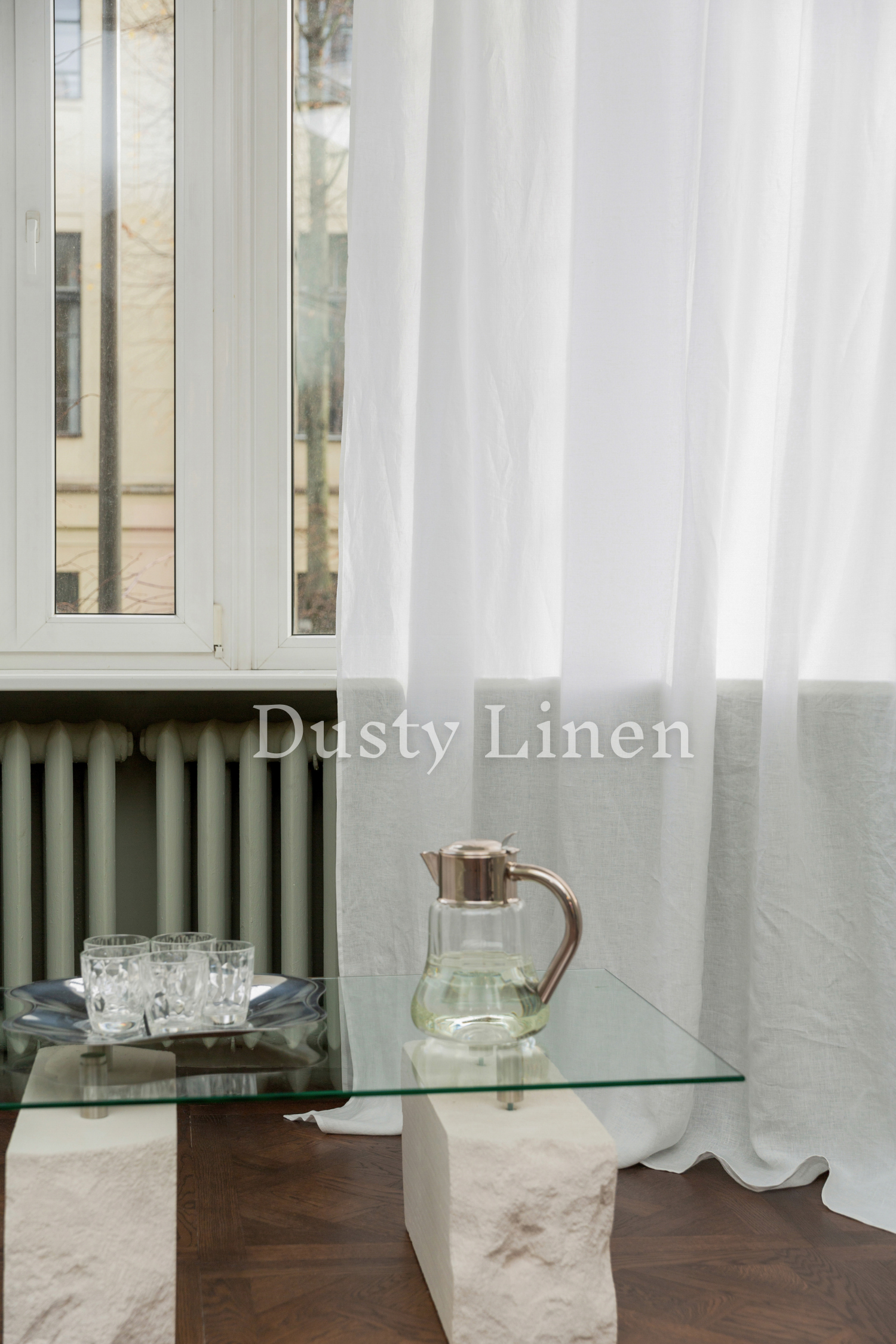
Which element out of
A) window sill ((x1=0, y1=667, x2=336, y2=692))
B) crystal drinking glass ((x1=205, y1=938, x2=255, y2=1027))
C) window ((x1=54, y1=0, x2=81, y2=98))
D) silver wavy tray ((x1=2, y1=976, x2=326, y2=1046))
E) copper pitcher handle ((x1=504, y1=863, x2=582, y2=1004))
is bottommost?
silver wavy tray ((x1=2, y1=976, x2=326, y2=1046))

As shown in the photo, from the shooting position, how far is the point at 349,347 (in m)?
1.74

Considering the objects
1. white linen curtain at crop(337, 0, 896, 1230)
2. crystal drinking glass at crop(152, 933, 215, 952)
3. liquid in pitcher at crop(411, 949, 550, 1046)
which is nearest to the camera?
liquid in pitcher at crop(411, 949, 550, 1046)

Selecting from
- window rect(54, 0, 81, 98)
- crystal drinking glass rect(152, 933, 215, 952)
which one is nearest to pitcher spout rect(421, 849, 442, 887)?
crystal drinking glass rect(152, 933, 215, 952)

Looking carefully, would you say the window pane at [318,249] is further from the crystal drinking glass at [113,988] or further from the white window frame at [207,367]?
the crystal drinking glass at [113,988]

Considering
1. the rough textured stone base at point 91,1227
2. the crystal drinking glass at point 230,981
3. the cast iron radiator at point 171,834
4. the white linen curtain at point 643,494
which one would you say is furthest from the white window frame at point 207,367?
the rough textured stone base at point 91,1227

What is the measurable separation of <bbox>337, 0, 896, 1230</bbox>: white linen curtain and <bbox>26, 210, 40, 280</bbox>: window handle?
1.95 feet

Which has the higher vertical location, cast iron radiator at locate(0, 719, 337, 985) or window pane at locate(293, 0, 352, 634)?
window pane at locate(293, 0, 352, 634)

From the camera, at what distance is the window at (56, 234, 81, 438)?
1.95 meters

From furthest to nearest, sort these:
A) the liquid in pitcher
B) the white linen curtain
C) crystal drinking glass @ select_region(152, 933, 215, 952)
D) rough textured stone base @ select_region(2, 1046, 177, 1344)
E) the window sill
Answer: the window sill, the white linen curtain, crystal drinking glass @ select_region(152, 933, 215, 952), the liquid in pitcher, rough textured stone base @ select_region(2, 1046, 177, 1344)

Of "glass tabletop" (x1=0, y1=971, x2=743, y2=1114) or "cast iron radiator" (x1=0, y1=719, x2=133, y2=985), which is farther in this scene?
"cast iron radiator" (x1=0, y1=719, x2=133, y2=985)

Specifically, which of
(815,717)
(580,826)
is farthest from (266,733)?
(815,717)

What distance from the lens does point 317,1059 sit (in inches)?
45.5

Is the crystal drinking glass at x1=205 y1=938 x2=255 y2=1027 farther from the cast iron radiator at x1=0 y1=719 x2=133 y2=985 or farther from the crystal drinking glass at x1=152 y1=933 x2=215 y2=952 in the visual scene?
the cast iron radiator at x1=0 y1=719 x2=133 y2=985

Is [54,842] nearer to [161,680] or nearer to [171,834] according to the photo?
[171,834]
